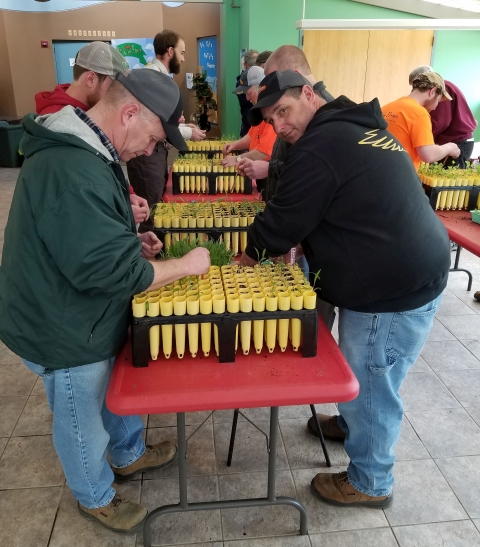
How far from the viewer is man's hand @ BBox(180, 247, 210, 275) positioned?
1743 millimetres

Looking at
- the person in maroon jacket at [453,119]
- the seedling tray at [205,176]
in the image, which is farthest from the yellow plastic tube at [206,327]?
the person in maroon jacket at [453,119]

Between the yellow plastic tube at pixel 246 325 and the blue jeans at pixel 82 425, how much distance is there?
1.78ft

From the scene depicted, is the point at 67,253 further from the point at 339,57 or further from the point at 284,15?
the point at 339,57

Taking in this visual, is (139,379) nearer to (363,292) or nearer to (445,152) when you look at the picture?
(363,292)

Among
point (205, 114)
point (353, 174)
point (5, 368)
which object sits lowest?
point (5, 368)

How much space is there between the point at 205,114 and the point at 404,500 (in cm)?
958

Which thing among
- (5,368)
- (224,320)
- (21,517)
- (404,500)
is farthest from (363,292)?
(5,368)

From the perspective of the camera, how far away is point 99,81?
294cm

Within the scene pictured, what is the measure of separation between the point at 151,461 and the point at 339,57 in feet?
25.3

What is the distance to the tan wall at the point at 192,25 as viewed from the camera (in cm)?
1084

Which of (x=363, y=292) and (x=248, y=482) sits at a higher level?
(x=363, y=292)

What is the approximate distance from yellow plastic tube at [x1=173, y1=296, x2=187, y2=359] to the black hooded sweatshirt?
1.49ft

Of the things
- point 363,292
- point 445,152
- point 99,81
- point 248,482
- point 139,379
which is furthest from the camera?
point 445,152

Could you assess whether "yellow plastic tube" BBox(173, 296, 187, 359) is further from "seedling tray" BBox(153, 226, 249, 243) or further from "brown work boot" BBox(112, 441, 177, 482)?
"seedling tray" BBox(153, 226, 249, 243)
